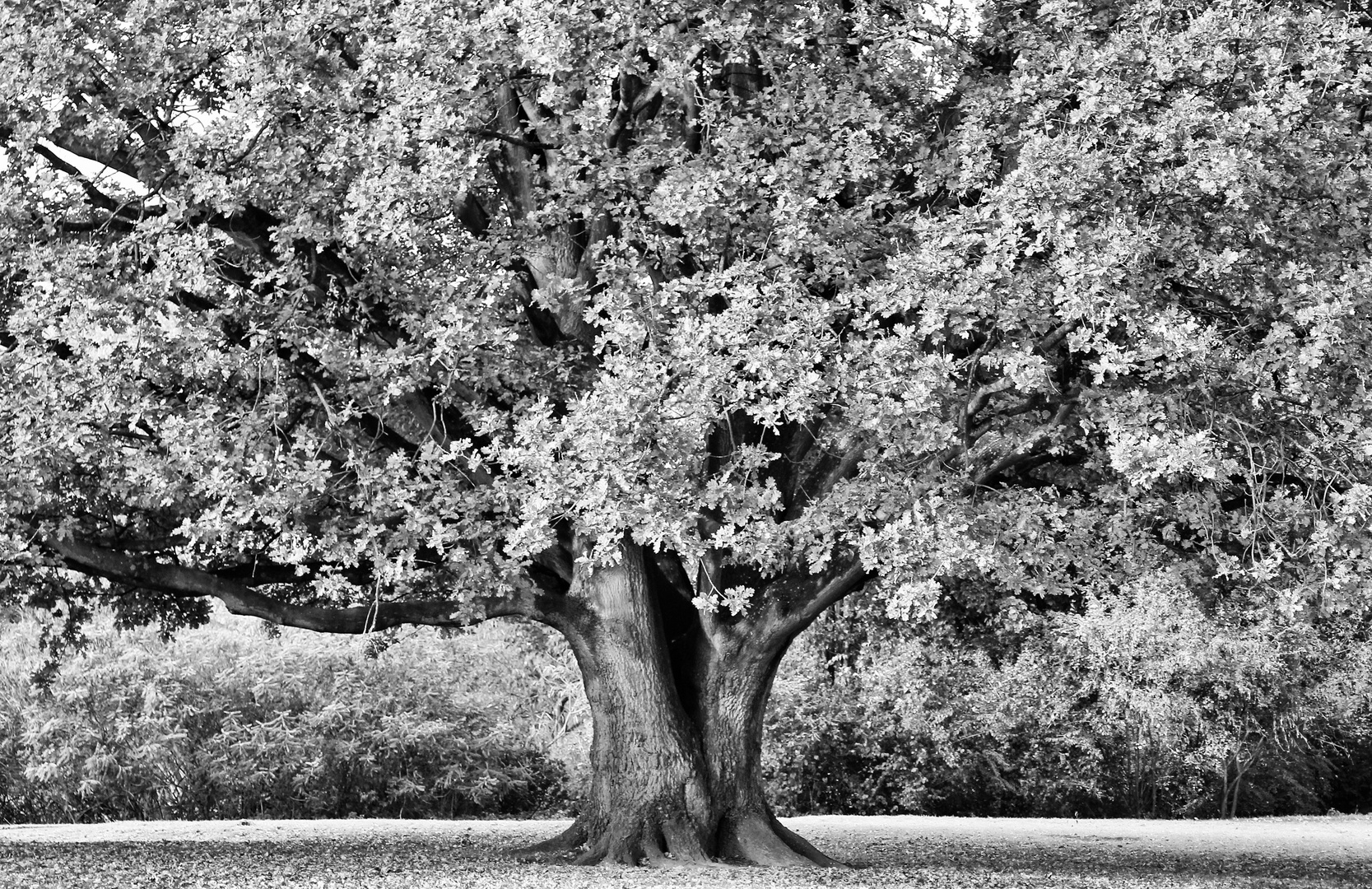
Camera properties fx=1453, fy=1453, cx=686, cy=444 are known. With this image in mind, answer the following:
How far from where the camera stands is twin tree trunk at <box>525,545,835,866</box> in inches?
604

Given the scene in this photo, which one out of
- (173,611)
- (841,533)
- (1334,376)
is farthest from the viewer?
(173,611)

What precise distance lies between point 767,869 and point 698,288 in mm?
6209

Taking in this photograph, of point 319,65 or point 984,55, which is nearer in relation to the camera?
point 319,65

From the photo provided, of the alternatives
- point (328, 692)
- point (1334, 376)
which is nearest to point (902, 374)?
point (1334, 376)

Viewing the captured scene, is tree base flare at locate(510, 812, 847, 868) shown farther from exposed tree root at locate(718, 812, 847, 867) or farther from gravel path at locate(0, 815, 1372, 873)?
gravel path at locate(0, 815, 1372, 873)

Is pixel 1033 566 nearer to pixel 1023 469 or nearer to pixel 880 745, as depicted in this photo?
pixel 1023 469

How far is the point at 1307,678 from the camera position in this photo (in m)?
28.5

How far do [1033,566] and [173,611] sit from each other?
1109 cm

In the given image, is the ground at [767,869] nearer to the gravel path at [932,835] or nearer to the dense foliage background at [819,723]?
the gravel path at [932,835]

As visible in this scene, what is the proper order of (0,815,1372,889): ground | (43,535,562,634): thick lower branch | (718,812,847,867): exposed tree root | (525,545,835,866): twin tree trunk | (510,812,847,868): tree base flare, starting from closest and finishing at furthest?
(0,815,1372,889): ground → (510,812,847,868): tree base flare → (525,545,835,866): twin tree trunk → (718,812,847,867): exposed tree root → (43,535,562,634): thick lower branch

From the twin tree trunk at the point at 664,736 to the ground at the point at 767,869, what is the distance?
2.32ft

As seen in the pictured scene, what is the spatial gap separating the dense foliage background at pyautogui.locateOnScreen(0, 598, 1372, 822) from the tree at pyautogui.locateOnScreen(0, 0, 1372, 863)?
12.5 meters

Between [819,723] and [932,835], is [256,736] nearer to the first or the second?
[819,723]

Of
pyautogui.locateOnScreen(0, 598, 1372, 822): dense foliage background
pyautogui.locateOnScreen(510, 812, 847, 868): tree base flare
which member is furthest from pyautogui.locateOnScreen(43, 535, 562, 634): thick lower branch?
pyautogui.locateOnScreen(0, 598, 1372, 822): dense foliage background
